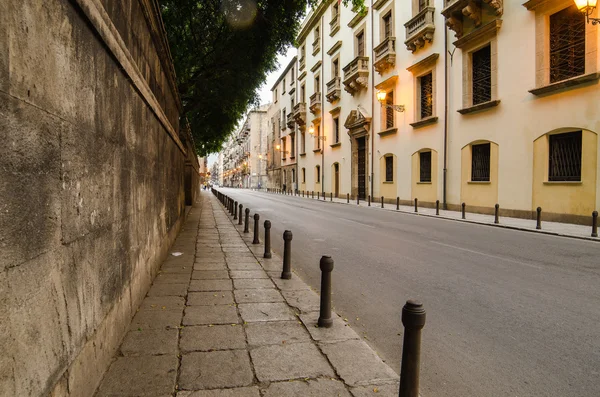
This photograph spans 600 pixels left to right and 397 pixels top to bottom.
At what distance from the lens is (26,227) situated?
69.9 inches

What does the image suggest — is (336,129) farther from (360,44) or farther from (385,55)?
(385,55)

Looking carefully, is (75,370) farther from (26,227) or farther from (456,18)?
(456,18)

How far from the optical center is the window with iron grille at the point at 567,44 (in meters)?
12.5

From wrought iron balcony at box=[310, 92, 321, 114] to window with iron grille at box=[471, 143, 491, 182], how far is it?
70.7 ft

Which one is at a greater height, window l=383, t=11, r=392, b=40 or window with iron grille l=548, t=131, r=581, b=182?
window l=383, t=11, r=392, b=40

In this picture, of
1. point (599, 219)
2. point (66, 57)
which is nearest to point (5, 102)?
point (66, 57)

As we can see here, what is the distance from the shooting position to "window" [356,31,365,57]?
28067 millimetres

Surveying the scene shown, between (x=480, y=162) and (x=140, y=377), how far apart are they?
675 inches

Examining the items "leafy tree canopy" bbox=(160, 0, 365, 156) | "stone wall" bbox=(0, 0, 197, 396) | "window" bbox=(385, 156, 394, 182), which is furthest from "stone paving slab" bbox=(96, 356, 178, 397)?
"window" bbox=(385, 156, 394, 182)

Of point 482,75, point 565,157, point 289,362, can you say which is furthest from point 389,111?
point 289,362

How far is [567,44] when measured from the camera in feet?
42.4

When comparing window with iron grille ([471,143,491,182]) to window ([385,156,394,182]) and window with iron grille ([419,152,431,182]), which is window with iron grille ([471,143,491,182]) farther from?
window ([385,156,394,182])

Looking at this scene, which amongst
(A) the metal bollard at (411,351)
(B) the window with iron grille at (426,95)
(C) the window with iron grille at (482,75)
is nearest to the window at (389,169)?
(B) the window with iron grille at (426,95)

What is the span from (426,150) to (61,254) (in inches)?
795
